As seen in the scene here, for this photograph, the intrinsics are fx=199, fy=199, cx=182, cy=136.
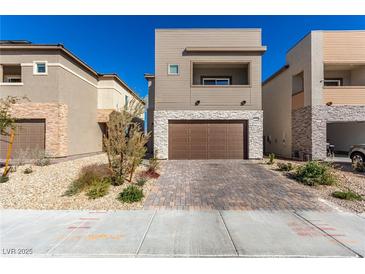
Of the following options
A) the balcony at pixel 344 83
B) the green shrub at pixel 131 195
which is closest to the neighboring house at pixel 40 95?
the green shrub at pixel 131 195

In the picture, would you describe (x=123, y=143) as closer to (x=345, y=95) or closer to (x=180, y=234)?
(x=180, y=234)

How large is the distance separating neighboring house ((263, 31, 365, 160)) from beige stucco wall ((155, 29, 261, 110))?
3.04 metres

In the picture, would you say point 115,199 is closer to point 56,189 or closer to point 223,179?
point 56,189

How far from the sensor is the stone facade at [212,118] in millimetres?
13227

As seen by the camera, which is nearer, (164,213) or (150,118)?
(164,213)

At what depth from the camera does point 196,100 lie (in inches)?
527

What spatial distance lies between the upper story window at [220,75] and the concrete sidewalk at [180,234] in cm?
1097

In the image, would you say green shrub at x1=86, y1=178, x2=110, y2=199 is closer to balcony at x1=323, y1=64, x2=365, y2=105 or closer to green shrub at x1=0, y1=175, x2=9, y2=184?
green shrub at x1=0, y1=175, x2=9, y2=184

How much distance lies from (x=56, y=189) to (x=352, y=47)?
59.1 feet

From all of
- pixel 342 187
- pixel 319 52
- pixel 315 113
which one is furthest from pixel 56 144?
pixel 319 52

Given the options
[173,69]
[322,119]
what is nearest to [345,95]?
[322,119]

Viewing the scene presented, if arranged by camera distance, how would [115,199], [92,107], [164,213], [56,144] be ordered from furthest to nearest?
[92,107] → [56,144] → [115,199] → [164,213]

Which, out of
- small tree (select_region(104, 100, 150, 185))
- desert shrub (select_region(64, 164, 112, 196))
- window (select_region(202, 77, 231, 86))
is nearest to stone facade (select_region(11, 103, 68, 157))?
desert shrub (select_region(64, 164, 112, 196))

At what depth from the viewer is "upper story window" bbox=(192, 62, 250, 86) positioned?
47.6ft
